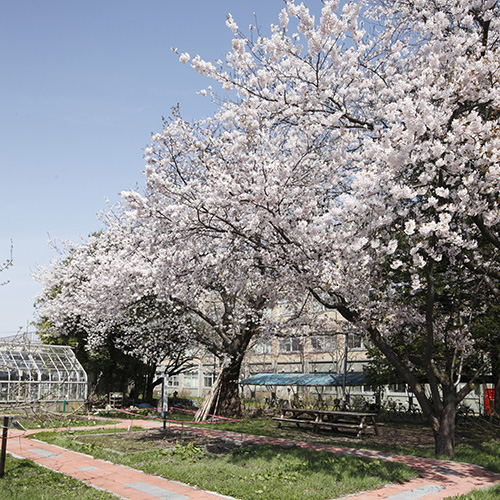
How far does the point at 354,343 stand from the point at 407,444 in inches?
951

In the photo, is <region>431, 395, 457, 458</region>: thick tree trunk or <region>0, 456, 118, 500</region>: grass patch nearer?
<region>0, 456, 118, 500</region>: grass patch

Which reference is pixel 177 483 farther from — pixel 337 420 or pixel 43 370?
pixel 43 370

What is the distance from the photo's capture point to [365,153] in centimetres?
800

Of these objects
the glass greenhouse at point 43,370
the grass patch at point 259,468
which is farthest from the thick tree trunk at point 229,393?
the grass patch at point 259,468

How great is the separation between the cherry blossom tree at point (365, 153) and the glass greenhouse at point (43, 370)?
1349 cm

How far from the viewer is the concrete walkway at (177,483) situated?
22.1 feet

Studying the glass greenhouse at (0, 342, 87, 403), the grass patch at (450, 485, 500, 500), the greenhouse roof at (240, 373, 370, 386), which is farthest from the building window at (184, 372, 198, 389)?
the grass patch at (450, 485, 500, 500)

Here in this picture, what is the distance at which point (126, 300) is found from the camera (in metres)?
15.3

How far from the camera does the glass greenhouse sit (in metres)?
20.0

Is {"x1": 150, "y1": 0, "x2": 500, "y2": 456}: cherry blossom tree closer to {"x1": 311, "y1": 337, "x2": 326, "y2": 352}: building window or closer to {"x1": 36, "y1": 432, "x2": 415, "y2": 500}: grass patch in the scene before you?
{"x1": 36, "y1": 432, "x2": 415, "y2": 500}: grass patch

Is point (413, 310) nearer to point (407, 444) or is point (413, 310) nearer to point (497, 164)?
point (407, 444)

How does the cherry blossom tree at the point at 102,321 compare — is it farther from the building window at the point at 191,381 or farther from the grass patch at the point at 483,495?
the building window at the point at 191,381

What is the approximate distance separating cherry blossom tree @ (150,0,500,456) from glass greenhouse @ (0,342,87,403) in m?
13.5

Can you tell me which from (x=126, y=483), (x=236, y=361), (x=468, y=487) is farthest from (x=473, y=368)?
(x=126, y=483)
